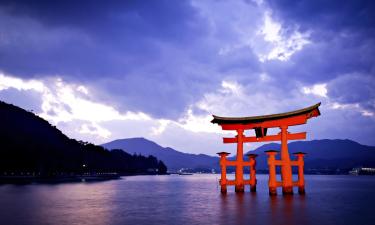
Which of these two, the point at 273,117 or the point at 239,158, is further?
the point at 239,158

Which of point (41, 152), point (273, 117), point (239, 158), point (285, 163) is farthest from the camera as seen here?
point (41, 152)

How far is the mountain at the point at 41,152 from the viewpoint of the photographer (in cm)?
6446

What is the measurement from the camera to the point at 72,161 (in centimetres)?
8875

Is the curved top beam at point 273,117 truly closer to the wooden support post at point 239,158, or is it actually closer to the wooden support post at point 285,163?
the wooden support post at point 285,163

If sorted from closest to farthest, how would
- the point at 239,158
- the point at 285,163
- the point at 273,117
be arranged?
1. the point at 285,163
2. the point at 273,117
3. the point at 239,158

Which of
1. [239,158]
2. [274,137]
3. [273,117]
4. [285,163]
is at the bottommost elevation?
[285,163]

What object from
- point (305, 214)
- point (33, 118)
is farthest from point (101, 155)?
point (305, 214)

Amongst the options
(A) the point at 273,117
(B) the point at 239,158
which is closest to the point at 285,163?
(A) the point at 273,117

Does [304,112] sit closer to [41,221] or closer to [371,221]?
[371,221]

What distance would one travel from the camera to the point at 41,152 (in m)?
74.8

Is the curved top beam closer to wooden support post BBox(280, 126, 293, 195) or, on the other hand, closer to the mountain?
wooden support post BBox(280, 126, 293, 195)

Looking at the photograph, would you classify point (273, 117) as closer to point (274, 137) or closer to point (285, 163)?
point (274, 137)

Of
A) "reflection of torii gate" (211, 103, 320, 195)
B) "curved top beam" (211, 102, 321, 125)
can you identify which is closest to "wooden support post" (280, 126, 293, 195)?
"reflection of torii gate" (211, 103, 320, 195)

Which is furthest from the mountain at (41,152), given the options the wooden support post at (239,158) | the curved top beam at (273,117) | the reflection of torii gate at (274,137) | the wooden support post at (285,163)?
the wooden support post at (285,163)
